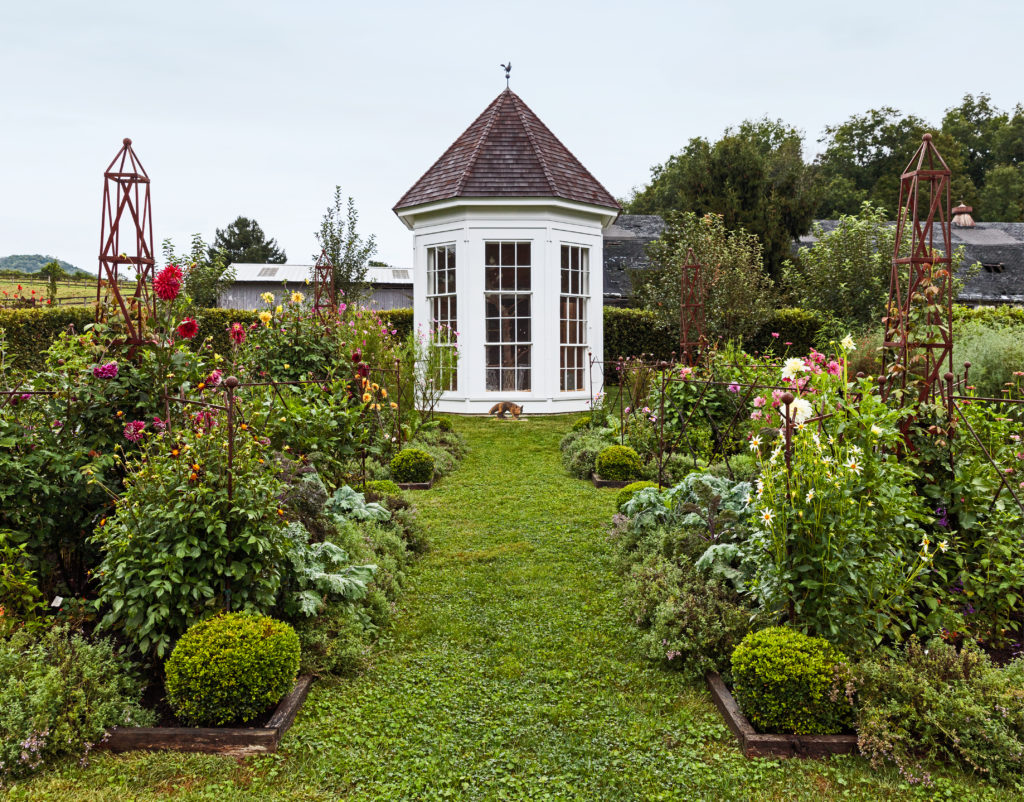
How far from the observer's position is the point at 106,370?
3.64 metres

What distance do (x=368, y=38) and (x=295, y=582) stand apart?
7.06 m

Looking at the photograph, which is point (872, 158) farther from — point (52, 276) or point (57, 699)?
point (57, 699)

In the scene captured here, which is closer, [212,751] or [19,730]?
[19,730]

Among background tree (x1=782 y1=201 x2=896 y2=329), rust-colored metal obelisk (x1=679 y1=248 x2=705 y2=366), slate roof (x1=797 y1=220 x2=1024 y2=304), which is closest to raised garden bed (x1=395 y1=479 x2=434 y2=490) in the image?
rust-colored metal obelisk (x1=679 y1=248 x2=705 y2=366)

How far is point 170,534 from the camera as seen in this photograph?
9.87 feet

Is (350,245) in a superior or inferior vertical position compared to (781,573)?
superior

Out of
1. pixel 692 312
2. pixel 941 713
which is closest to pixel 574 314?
pixel 692 312

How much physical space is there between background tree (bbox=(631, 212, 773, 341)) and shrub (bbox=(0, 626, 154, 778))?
39.6 ft

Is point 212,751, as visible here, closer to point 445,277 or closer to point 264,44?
point 264,44

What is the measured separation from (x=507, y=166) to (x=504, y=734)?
1038cm

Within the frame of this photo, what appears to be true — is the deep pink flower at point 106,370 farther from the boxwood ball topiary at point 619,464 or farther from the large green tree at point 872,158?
the large green tree at point 872,158

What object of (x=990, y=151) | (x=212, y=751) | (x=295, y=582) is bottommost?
(x=212, y=751)

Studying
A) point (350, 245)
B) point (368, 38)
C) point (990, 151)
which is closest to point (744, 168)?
point (350, 245)

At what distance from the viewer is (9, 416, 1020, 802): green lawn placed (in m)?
2.51
